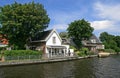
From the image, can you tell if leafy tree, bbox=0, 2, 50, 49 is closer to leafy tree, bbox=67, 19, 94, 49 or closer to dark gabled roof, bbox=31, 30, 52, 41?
dark gabled roof, bbox=31, 30, 52, 41

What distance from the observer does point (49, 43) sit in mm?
56406

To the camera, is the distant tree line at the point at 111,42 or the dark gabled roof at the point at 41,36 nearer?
the dark gabled roof at the point at 41,36

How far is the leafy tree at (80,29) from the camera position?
7456 cm

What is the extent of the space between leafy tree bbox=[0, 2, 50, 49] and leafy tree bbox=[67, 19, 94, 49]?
2221 cm

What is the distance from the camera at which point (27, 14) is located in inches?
2021

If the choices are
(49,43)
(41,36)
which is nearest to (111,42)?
(41,36)

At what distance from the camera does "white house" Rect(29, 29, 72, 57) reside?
5553cm

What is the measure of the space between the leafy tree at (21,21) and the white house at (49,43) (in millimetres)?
3245

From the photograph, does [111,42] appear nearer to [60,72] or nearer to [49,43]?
[49,43]

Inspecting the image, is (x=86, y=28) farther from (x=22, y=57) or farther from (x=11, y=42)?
(x=22, y=57)

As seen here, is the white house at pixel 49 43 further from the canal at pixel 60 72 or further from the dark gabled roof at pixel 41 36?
the canal at pixel 60 72

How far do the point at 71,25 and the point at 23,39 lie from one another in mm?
26905

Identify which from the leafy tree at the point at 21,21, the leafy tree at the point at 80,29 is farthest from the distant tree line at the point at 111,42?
the leafy tree at the point at 21,21

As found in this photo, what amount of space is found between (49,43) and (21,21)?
1020 cm
